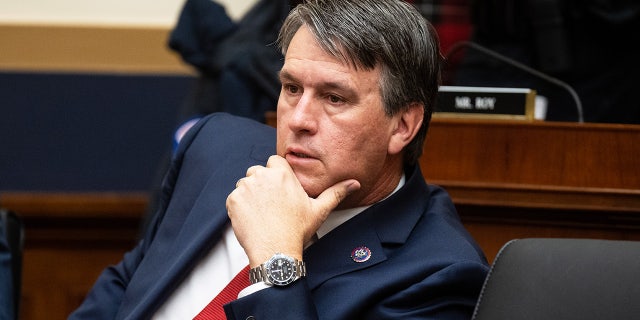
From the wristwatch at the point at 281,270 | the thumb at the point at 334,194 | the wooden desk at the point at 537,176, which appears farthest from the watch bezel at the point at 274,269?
the wooden desk at the point at 537,176

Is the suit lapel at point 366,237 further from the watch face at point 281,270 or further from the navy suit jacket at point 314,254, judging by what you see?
the watch face at point 281,270

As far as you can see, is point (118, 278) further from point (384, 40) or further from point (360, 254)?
point (384, 40)

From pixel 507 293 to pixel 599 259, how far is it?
0.15 metres

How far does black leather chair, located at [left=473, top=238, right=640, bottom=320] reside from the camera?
163cm

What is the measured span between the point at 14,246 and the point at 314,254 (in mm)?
799

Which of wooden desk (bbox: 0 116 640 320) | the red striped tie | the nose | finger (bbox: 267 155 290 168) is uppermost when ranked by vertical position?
the nose

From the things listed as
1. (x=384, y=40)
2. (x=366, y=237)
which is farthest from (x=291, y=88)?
(x=366, y=237)

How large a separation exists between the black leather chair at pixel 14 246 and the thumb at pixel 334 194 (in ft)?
2.61

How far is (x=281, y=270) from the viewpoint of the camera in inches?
75.5

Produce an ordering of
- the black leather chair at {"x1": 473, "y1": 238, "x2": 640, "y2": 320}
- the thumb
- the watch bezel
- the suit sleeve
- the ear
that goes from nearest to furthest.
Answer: the black leather chair at {"x1": 473, "y1": 238, "x2": 640, "y2": 320}, the watch bezel, the thumb, the ear, the suit sleeve

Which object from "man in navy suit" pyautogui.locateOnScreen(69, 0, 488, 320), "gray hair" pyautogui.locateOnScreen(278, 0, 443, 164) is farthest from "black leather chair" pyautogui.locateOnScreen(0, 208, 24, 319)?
"gray hair" pyautogui.locateOnScreen(278, 0, 443, 164)

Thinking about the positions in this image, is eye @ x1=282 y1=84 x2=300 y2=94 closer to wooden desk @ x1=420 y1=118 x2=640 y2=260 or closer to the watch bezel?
the watch bezel

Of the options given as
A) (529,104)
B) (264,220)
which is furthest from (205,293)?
(529,104)

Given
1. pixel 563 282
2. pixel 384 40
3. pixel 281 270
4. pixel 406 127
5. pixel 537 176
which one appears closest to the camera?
pixel 563 282
